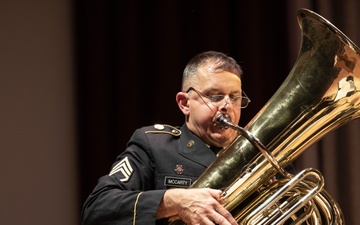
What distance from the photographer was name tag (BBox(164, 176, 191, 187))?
1.82 metres

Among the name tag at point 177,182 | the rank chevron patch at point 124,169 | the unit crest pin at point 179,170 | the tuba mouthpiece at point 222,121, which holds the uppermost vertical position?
the tuba mouthpiece at point 222,121

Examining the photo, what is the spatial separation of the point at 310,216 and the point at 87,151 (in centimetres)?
124

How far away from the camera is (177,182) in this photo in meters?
1.83

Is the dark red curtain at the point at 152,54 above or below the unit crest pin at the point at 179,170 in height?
above

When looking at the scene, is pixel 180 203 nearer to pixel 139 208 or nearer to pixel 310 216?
pixel 139 208

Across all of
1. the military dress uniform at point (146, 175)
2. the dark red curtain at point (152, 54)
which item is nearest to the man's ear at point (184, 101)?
the military dress uniform at point (146, 175)

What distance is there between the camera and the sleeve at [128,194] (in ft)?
5.40

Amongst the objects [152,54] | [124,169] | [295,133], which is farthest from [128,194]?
[152,54]

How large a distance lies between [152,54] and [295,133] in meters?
1.20

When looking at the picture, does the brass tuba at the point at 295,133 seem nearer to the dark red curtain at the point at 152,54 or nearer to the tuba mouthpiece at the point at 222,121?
the tuba mouthpiece at the point at 222,121

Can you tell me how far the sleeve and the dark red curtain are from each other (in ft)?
2.56

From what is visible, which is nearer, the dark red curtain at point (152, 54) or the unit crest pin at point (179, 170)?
the unit crest pin at point (179, 170)

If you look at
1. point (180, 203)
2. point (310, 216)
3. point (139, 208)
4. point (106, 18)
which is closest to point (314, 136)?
point (310, 216)

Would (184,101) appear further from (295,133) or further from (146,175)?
(295,133)
